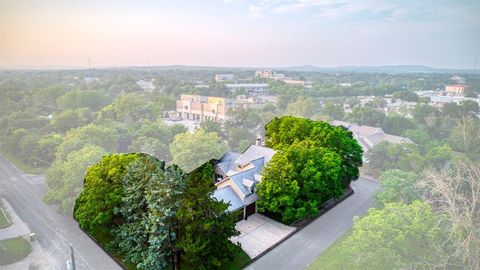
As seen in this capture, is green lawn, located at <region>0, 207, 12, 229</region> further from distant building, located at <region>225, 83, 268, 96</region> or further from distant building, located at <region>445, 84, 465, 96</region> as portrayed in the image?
distant building, located at <region>445, 84, 465, 96</region>

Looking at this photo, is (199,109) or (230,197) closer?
(230,197)

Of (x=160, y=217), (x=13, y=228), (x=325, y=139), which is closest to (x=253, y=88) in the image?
(x=325, y=139)

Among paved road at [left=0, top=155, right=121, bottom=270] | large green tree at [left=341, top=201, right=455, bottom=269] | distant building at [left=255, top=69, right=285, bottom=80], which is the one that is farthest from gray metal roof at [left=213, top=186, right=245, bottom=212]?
distant building at [left=255, top=69, right=285, bottom=80]

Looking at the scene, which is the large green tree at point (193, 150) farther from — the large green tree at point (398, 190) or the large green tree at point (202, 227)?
the large green tree at point (398, 190)

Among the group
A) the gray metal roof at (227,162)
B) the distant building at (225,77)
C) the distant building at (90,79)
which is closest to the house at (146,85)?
the distant building at (90,79)

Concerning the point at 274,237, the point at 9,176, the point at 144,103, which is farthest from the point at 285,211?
the point at 144,103

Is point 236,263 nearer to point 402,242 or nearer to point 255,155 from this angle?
point 402,242

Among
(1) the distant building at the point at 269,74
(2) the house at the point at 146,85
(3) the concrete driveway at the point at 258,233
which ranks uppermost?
(1) the distant building at the point at 269,74
